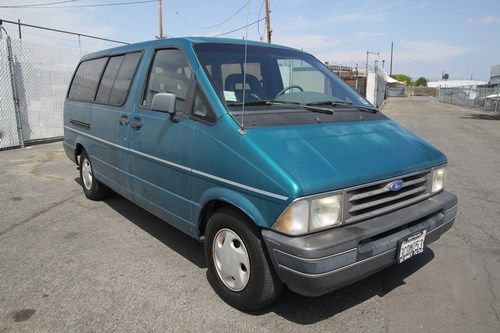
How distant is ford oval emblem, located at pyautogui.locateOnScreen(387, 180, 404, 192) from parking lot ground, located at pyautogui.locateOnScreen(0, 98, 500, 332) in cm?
91

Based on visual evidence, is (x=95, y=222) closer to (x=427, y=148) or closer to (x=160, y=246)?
(x=160, y=246)

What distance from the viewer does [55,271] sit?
371 cm

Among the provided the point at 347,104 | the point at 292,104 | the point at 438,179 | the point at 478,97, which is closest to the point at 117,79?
the point at 292,104

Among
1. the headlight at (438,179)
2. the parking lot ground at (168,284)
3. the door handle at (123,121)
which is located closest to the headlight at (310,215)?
the parking lot ground at (168,284)

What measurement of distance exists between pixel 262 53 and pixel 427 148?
1763 mm

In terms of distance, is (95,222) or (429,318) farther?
(95,222)

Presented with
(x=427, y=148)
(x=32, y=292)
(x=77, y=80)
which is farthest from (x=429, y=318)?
(x=77, y=80)

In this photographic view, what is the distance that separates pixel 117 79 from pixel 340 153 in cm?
293

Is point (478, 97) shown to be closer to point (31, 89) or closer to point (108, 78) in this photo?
point (31, 89)

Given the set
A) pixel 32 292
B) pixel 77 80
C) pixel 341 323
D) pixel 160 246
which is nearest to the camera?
pixel 341 323

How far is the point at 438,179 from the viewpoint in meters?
3.49

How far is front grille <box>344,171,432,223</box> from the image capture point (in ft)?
9.04

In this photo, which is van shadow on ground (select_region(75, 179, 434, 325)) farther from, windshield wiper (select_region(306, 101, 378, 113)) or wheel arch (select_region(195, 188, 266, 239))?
windshield wiper (select_region(306, 101, 378, 113))

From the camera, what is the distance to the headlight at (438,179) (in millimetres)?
3435
